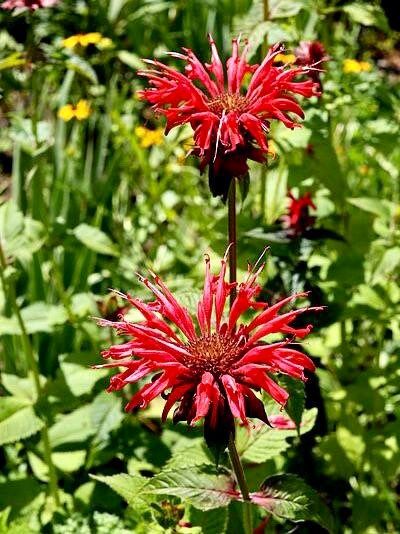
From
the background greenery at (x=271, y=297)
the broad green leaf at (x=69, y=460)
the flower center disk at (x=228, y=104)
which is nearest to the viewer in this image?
the flower center disk at (x=228, y=104)

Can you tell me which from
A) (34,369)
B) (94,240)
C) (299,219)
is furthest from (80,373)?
(299,219)

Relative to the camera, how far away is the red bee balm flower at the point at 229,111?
1.21 meters

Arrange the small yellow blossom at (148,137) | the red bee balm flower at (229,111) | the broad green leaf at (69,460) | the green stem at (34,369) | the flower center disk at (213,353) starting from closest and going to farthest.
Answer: the flower center disk at (213,353), the red bee balm flower at (229,111), the green stem at (34,369), the broad green leaf at (69,460), the small yellow blossom at (148,137)

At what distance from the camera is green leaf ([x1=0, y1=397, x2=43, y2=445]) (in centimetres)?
166

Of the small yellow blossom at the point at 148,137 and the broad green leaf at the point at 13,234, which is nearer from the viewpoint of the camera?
the broad green leaf at the point at 13,234

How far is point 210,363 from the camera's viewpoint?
1.11m

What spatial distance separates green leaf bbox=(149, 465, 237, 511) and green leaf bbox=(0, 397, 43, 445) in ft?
1.95

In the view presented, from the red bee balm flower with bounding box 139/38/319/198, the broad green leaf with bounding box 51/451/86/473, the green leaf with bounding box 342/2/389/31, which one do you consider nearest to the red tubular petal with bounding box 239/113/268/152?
the red bee balm flower with bounding box 139/38/319/198

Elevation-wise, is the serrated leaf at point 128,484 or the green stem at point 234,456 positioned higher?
the green stem at point 234,456

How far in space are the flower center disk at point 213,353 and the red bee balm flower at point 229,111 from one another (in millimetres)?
232

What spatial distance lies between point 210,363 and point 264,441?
336 mm

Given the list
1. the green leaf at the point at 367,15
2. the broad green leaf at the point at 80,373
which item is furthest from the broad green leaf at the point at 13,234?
the green leaf at the point at 367,15

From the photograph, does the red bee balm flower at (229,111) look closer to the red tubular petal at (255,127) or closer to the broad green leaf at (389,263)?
the red tubular petal at (255,127)

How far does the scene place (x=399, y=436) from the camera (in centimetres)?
171
